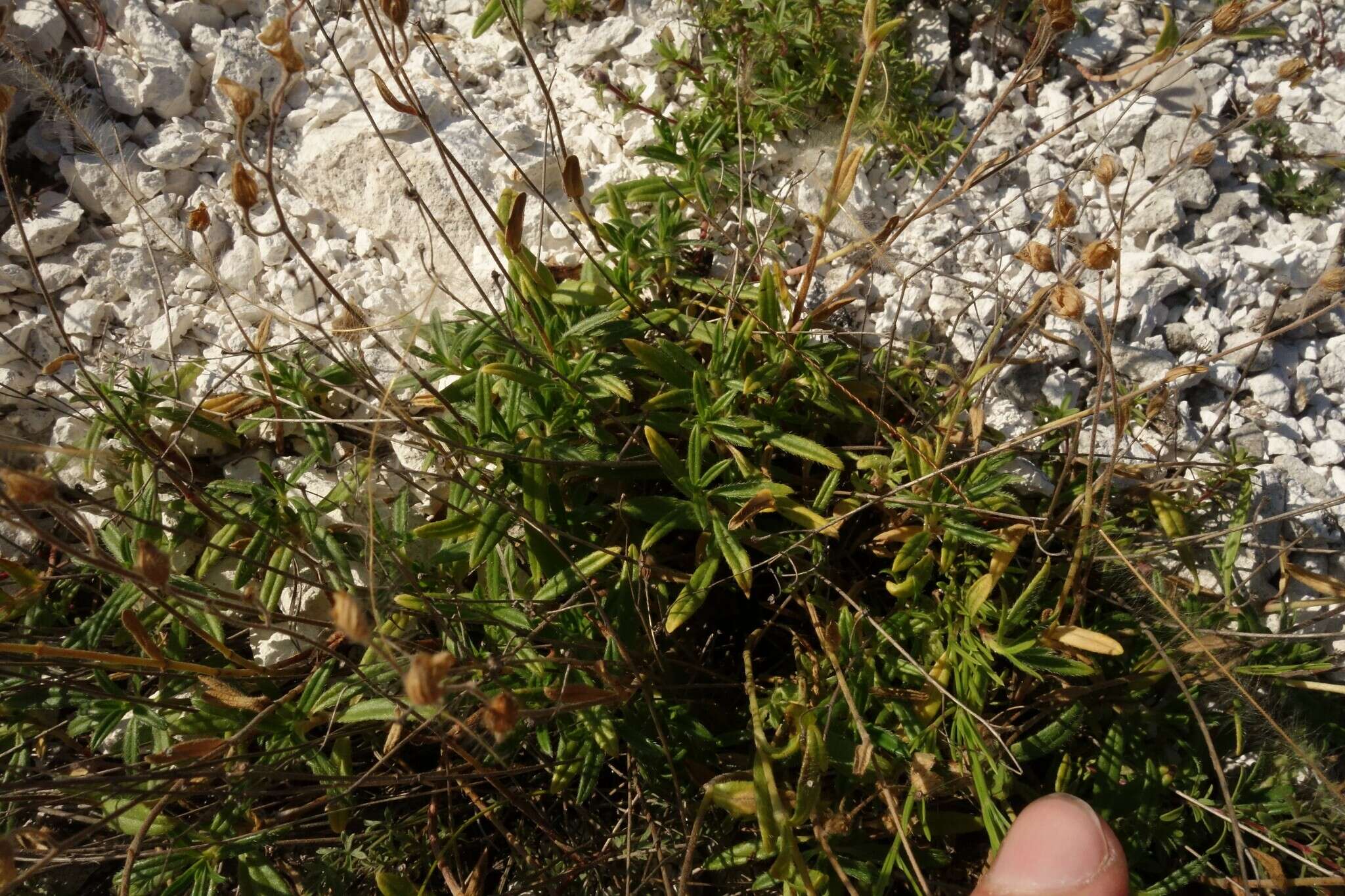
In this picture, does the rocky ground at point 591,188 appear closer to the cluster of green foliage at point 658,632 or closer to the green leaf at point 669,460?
the cluster of green foliage at point 658,632

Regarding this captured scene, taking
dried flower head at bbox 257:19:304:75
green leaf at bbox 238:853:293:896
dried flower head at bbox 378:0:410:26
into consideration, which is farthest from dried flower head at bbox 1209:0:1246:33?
green leaf at bbox 238:853:293:896

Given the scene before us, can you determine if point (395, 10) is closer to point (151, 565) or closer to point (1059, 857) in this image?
point (151, 565)

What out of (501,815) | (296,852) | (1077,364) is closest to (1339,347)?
(1077,364)

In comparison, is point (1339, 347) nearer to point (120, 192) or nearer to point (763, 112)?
point (763, 112)

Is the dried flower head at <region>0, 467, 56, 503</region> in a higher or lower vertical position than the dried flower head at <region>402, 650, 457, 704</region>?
higher

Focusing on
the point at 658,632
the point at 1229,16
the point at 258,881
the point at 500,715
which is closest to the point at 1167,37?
the point at 1229,16

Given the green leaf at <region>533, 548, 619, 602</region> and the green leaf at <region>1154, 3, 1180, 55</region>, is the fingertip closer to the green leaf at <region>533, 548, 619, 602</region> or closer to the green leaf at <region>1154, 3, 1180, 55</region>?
the green leaf at <region>533, 548, 619, 602</region>

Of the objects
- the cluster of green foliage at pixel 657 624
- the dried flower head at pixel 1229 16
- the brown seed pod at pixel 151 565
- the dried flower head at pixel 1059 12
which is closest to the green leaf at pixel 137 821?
the cluster of green foliage at pixel 657 624
